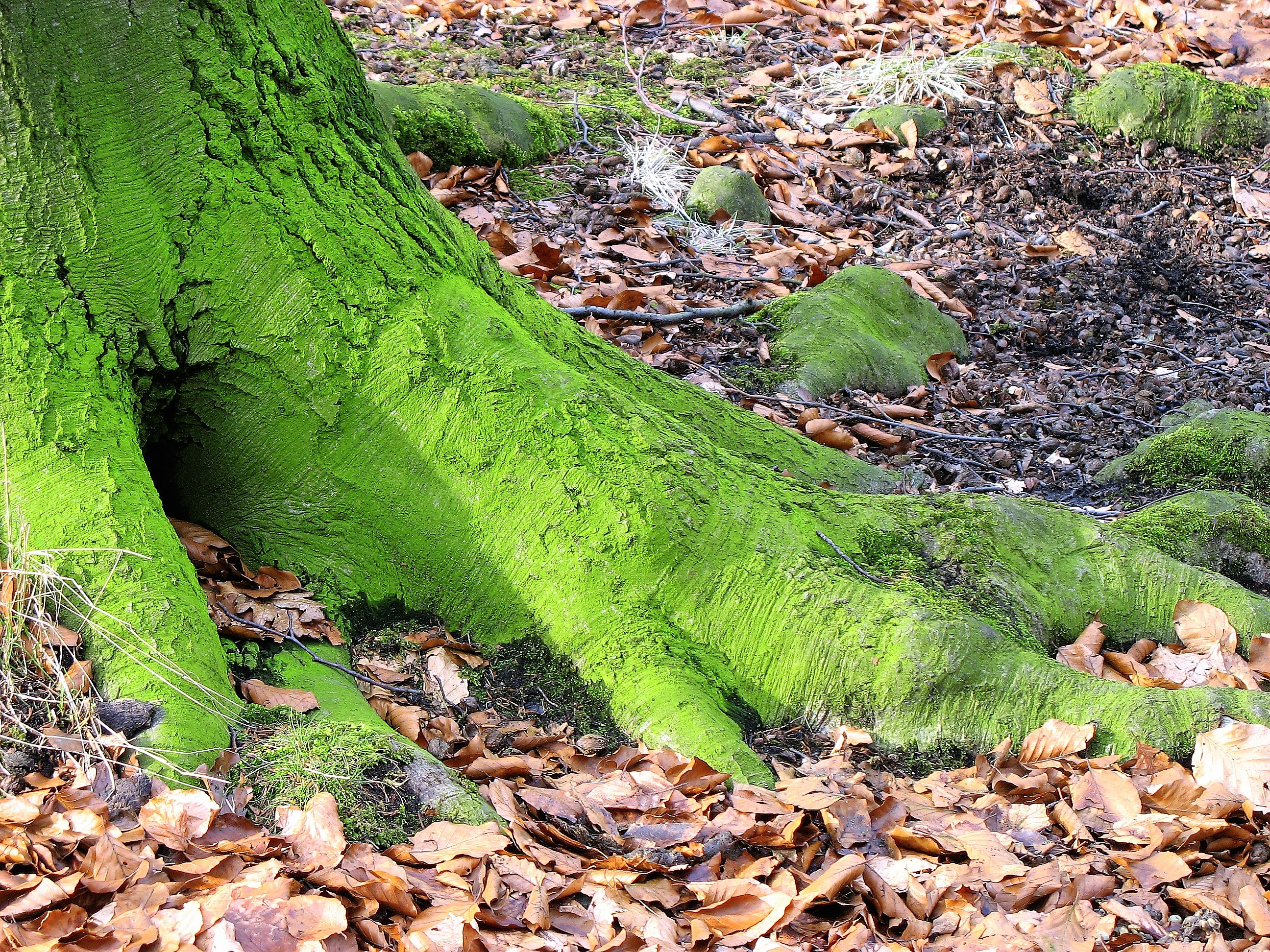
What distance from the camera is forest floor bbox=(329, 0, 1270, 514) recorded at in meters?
5.18

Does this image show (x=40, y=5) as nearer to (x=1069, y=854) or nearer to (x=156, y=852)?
(x=156, y=852)

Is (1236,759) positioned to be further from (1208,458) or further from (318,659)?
(318,659)

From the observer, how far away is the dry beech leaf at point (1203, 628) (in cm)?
339

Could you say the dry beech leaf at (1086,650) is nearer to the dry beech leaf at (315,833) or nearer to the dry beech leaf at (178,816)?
the dry beech leaf at (315,833)

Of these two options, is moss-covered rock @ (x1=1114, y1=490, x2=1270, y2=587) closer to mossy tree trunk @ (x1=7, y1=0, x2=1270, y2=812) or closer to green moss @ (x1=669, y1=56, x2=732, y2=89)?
mossy tree trunk @ (x1=7, y1=0, x2=1270, y2=812)

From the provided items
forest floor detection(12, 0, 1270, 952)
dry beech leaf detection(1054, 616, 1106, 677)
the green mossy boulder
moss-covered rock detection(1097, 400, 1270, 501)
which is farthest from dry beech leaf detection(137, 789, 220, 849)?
moss-covered rock detection(1097, 400, 1270, 501)

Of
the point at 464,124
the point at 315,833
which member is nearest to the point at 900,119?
the point at 464,124

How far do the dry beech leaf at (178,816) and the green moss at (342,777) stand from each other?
0.12m

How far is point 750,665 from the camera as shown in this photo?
2.92m

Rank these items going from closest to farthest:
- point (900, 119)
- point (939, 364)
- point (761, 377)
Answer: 1. point (761, 377)
2. point (939, 364)
3. point (900, 119)

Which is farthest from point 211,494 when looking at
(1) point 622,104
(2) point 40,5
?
(1) point 622,104

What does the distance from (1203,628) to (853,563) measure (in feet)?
4.15

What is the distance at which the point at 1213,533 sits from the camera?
393 cm

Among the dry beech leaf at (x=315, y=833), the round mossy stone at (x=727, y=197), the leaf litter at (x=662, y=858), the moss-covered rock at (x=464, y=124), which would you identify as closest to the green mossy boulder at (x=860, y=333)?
the round mossy stone at (x=727, y=197)
